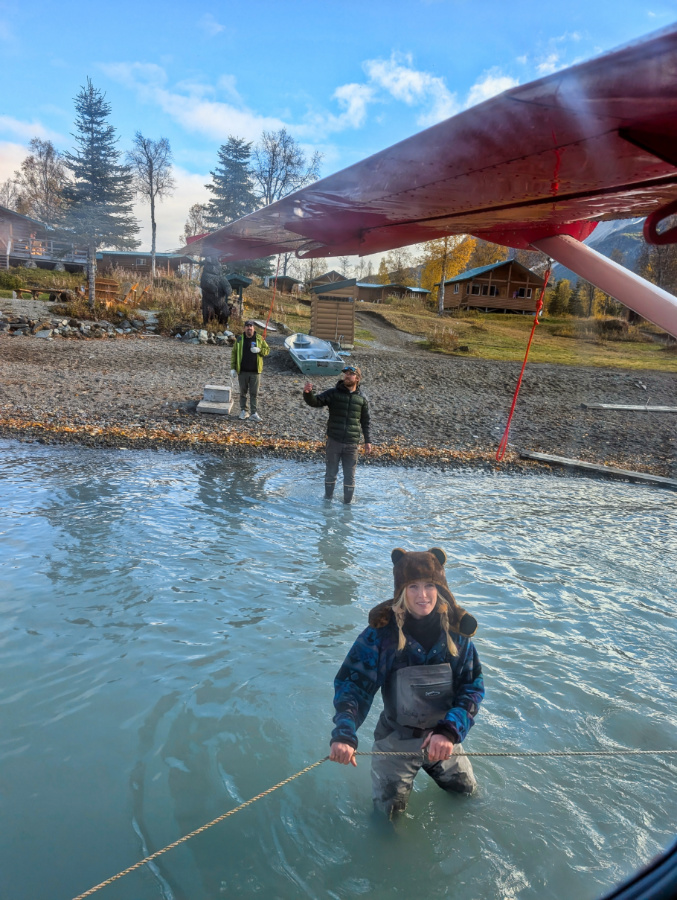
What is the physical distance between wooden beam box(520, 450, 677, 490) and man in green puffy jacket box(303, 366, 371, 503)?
5.40 m

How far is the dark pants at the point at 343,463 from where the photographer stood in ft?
28.9

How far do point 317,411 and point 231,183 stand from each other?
28.7 m

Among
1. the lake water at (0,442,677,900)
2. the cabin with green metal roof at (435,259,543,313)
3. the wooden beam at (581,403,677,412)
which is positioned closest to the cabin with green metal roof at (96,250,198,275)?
the cabin with green metal roof at (435,259,543,313)

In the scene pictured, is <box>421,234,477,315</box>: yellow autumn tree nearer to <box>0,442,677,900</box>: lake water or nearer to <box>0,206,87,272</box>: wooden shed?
<box>0,206,87,272</box>: wooden shed


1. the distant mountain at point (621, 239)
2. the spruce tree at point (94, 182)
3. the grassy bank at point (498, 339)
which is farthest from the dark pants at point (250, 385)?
the spruce tree at point (94, 182)

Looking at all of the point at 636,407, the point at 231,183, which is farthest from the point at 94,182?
the point at 636,407

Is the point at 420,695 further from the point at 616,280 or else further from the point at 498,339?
the point at 498,339

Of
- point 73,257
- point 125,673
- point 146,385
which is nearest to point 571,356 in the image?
point 146,385

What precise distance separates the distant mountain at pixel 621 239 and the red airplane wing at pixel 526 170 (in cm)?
5

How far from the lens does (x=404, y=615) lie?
279cm

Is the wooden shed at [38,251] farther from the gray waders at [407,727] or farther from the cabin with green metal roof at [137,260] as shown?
the gray waders at [407,727]

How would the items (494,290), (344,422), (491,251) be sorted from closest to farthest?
(491,251), (344,422), (494,290)

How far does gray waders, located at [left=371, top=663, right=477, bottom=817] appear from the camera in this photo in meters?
2.77

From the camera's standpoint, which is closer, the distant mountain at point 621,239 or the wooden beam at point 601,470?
the distant mountain at point 621,239
